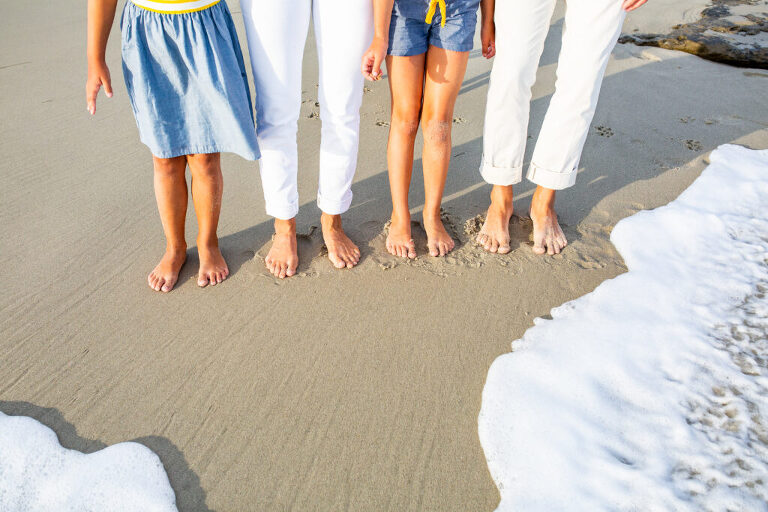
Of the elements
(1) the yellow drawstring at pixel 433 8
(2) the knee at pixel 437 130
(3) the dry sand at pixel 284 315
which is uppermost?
(1) the yellow drawstring at pixel 433 8

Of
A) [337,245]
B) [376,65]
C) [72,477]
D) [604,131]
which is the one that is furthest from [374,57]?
[604,131]

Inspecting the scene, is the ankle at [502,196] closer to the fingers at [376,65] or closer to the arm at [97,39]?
the fingers at [376,65]

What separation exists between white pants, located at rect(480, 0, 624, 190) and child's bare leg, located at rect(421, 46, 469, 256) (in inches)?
8.3

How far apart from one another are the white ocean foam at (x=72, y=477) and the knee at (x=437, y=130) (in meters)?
1.66

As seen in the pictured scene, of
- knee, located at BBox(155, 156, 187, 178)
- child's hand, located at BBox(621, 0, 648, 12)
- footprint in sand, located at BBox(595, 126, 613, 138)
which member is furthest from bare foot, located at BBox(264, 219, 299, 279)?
footprint in sand, located at BBox(595, 126, 613, 138)

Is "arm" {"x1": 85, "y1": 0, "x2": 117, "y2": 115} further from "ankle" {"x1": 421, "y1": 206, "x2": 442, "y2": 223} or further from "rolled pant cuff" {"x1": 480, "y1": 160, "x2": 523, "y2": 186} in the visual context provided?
"rolled pant cuff" {"x1": 480, "y1": 160, "x2": 523, "y2": 186}

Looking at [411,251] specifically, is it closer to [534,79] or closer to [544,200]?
[544,200]

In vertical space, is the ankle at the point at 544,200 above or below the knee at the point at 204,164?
below

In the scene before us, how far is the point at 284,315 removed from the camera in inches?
85.4

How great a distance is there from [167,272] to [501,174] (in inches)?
63.8

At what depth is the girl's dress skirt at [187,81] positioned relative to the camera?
1782 mm

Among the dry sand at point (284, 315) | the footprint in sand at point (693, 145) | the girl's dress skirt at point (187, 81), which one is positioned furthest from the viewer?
the footprint in sand at point (693, 145)

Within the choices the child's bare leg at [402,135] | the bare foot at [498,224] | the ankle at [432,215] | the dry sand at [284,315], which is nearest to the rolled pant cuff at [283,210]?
the dry sand at [284,315]

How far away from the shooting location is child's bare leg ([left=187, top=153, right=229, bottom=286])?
7.00 ft
